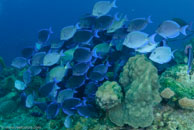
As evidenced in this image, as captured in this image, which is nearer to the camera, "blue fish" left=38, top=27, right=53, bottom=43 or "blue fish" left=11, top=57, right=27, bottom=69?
"blue fish" left=38, top=27, right=53, bottom=43

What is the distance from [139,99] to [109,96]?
1.70 feet

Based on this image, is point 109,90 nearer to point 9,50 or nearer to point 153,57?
point 153,57

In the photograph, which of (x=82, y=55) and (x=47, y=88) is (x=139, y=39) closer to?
(x=82, y=55)

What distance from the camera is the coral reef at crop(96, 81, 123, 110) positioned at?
3.31 meters

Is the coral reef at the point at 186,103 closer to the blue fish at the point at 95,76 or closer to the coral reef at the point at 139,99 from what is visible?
the coral reef at the point at 139,99

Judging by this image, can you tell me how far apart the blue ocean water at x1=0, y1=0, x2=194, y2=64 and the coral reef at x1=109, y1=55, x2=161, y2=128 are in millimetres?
18778

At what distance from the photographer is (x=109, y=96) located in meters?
3.31

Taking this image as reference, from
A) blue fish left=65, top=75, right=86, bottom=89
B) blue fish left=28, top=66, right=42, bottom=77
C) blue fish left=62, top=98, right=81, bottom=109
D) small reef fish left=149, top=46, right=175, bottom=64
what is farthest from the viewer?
blue fish left=28, top=66, right=42, bottom=77

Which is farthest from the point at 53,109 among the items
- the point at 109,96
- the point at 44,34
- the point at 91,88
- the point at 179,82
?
the point at 179,82

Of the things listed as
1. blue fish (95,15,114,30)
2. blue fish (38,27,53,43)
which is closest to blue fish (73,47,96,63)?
blue fish (95,15,114,30)

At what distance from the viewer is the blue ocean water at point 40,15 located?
2859cm

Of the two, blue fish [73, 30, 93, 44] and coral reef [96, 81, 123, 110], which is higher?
blue fish [73, 30, 93, 44]

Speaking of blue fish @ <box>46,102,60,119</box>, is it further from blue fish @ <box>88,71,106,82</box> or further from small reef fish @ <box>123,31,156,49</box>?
small reef fish @ <box>123,31,156,49</box>

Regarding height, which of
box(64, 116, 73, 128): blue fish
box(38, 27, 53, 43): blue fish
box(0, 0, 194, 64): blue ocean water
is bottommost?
box(64, 116, 73, 128): blue fish
